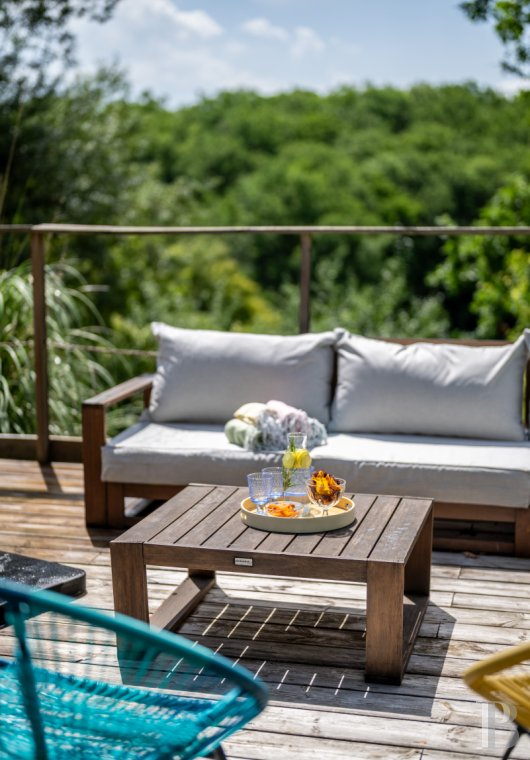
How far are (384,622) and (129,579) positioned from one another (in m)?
0.71

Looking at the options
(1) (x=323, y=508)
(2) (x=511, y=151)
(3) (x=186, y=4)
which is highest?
(3) (x=186, y=4)

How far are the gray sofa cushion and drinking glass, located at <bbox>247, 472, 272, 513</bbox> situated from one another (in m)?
0.79

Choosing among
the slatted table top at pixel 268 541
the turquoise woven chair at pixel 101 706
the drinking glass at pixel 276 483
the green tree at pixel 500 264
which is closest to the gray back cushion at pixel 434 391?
the slatted table top at pixel 268 541

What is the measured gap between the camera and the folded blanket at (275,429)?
148 inches

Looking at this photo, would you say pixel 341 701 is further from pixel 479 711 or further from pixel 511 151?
pixel 511 151

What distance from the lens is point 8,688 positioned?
5.82 feet

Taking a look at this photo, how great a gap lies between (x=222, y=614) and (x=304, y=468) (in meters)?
0.57

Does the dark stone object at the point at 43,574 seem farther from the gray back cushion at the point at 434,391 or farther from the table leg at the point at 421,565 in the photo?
the gray back cushion at the point at 434,391

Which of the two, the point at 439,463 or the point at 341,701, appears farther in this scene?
the point at 439,463

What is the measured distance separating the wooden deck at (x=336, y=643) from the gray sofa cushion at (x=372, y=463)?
0.27 metres

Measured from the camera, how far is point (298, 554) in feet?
8.52

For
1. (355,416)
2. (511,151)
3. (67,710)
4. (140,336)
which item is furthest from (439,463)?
(511,151)

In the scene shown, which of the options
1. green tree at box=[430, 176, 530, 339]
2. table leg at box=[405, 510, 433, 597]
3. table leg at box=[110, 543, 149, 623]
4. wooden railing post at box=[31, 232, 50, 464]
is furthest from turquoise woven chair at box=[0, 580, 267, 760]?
green tree at box=[430, 176, 530, 339]

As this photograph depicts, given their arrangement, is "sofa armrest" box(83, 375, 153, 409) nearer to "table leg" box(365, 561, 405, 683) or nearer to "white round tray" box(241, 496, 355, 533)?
"white round tray" box(241, 496, 355, 533)
